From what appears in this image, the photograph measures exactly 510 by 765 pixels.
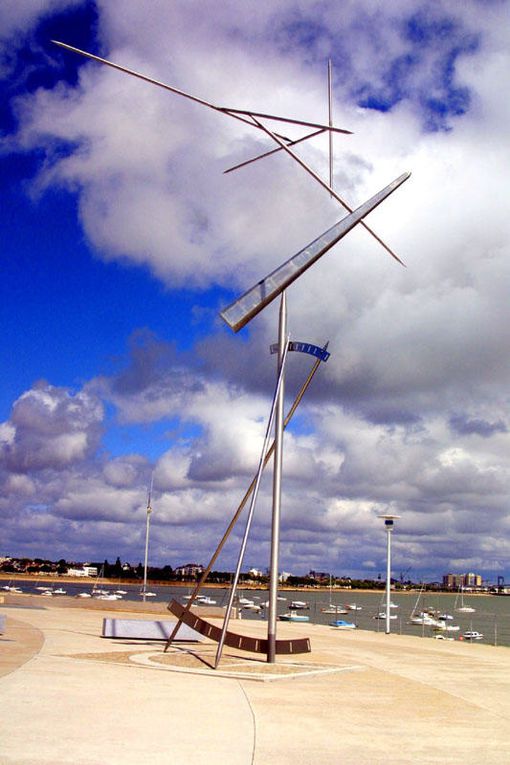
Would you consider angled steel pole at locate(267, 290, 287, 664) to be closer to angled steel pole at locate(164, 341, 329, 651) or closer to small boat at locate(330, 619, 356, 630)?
angled steel pole at locate(164, 341, 329, 651)

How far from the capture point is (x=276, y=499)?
1694cm

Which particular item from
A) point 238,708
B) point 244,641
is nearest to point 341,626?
point 244,641

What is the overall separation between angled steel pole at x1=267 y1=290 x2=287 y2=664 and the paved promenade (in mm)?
730

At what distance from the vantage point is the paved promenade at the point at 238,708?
7.96m

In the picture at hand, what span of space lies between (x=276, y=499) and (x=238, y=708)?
6.63m

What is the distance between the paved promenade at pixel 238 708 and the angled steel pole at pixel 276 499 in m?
0.73

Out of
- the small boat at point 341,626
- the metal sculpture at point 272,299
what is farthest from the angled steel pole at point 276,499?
the small boat at point 341,626

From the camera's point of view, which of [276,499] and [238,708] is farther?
[276,499]

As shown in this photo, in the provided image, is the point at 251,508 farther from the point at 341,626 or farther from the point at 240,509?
the point at 341,626

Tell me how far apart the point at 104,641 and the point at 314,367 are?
824cm

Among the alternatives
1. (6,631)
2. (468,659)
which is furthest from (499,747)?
(6,631)

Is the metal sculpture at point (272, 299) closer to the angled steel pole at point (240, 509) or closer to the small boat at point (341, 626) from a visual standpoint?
the angled steel pole at point (240, 509)

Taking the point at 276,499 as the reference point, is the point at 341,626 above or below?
below

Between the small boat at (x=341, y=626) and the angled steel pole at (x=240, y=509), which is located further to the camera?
the small boat at (x=341, y=626)
